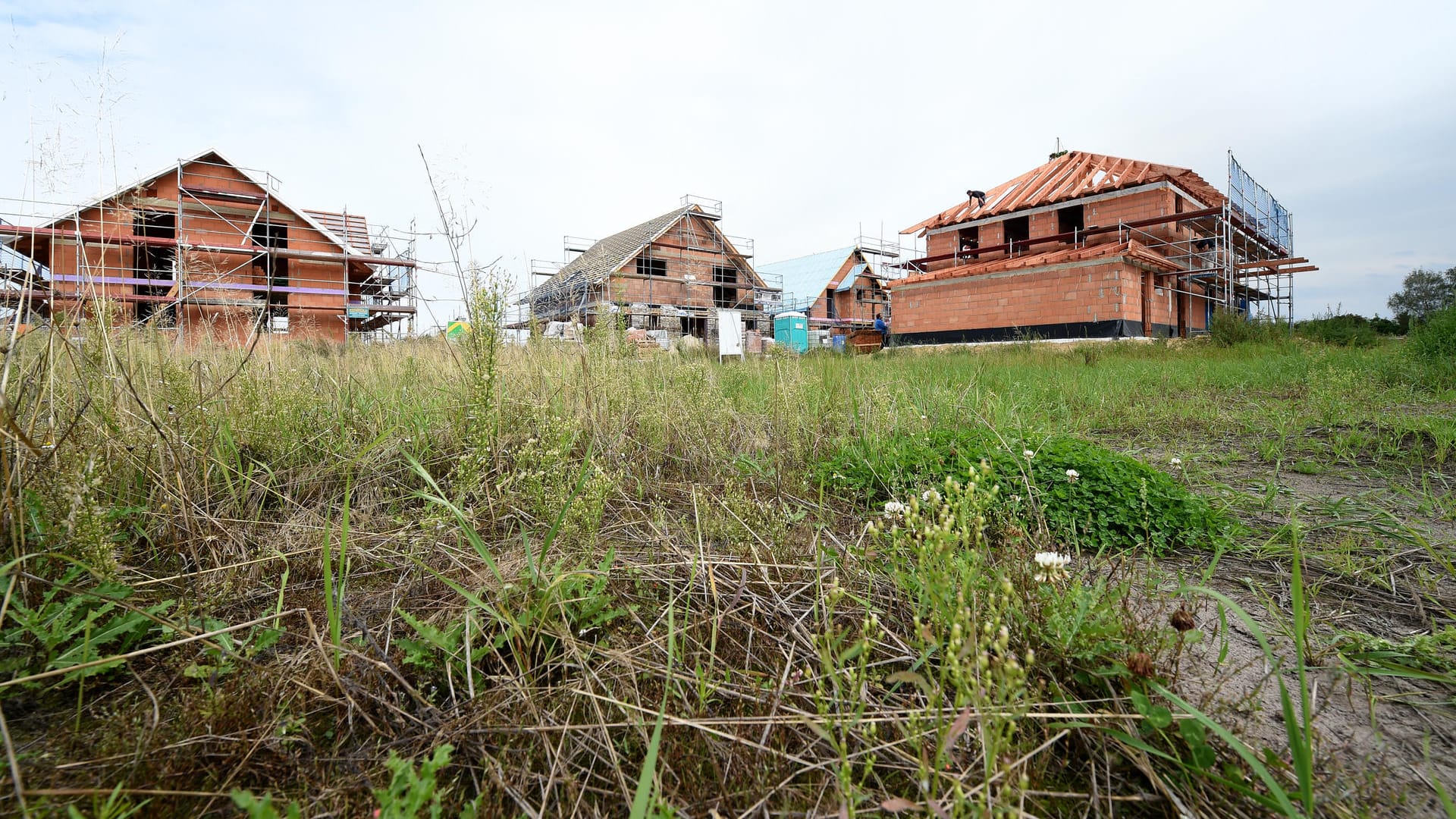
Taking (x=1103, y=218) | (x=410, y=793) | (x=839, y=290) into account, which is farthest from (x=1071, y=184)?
(x=410, y=793)

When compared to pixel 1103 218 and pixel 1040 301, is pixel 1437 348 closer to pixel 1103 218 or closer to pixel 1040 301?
A: pixel 1040 301

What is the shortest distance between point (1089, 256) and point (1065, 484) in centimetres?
1474

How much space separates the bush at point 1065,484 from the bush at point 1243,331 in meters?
11.6

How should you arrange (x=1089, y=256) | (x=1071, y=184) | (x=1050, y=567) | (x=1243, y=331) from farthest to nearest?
(x=1071, y=184), (x=1089, y=256), (x=1243, y=331), (x=1050, y=567)

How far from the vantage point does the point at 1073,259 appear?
14.1m

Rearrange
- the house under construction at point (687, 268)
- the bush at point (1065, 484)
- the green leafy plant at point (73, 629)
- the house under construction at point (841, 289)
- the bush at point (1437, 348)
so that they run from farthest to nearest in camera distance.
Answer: the house under construction at point (841, 289), the house under construction at point (687, 268), the bush at point (1437, 348), the bush at point (1065, 484), the green leafy plant at point (73, 629)

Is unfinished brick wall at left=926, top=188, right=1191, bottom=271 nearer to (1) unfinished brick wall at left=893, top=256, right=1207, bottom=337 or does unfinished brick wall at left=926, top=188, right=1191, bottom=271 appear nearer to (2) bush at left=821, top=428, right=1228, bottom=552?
(1) unfinished brick wall at left=893, top=256, right=1207, bottom=337

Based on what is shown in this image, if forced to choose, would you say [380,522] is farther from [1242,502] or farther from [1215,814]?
[1242,502]

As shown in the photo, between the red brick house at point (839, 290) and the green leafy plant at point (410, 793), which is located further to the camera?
the red brick house at point (839, 290)

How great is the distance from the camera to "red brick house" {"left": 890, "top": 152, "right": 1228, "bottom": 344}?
46.0 feet

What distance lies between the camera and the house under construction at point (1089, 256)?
14.1m

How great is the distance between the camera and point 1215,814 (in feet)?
2.76

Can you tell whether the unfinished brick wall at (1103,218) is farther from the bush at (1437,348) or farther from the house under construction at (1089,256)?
the bush at (1437,348)

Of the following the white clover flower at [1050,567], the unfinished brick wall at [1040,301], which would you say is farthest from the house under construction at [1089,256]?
the white clover flower at [1050,567]
